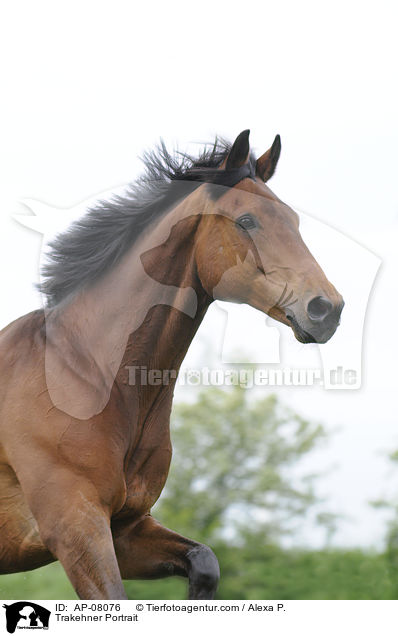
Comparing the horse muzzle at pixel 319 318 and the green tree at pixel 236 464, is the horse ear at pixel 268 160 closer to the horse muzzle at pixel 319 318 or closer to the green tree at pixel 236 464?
the horse muzzle at pixel 319 318

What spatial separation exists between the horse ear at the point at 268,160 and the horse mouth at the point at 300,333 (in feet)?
2.73

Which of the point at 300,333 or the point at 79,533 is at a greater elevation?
the point at 300,333

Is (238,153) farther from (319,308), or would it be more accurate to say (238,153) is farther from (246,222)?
(319,308)

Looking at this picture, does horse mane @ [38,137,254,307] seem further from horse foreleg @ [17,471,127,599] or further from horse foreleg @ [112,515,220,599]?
horse foreleg @ [112,515,220,599]

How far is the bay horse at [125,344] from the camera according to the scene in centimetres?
310

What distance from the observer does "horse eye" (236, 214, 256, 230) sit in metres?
3.29

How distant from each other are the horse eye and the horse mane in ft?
0.83

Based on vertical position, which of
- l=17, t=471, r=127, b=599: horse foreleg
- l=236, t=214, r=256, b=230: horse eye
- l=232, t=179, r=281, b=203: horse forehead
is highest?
l=232, t=179, r=281, b=203: horse forehead

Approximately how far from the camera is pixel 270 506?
627 inches
